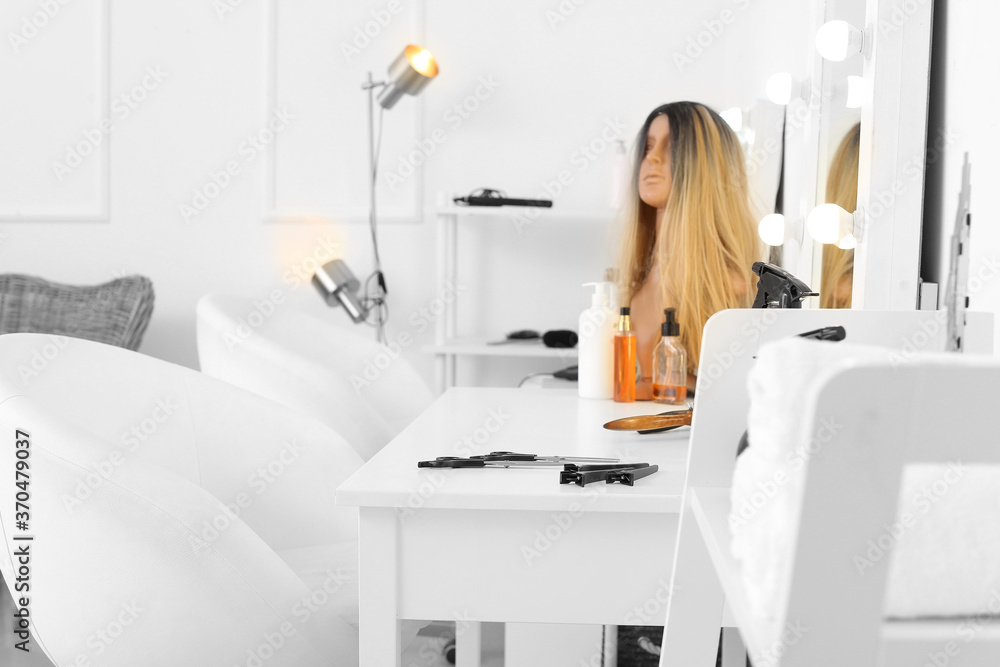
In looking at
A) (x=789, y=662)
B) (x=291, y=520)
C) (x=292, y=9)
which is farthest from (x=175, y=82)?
(x=789, y=662)

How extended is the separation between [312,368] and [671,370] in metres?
0.73

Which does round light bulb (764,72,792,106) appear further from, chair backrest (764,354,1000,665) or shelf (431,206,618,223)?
chair backrest (764,354,1000,665)

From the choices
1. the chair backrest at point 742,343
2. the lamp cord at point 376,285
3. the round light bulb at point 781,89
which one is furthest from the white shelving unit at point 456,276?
the chair backrest at point 742,343

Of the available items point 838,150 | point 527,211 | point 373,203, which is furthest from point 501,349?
point 838,150

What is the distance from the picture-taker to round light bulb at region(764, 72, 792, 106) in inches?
69.8

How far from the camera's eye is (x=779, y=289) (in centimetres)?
115

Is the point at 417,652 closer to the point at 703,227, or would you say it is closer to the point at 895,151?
the point at 703,227

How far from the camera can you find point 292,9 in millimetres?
2859

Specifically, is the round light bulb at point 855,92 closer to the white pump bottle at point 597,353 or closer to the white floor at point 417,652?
the white pump bottle at point 597,353

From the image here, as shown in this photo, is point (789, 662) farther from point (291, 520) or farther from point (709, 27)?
point (709, 27)

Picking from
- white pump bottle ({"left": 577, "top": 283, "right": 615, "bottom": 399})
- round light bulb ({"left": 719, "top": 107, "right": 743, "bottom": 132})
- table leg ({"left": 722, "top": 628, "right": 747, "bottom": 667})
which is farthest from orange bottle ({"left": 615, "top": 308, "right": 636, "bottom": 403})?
round light bulb ({"left": 719, "top": 107, "right": 743, "bottom": 132})

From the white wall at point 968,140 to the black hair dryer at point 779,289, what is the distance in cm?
16

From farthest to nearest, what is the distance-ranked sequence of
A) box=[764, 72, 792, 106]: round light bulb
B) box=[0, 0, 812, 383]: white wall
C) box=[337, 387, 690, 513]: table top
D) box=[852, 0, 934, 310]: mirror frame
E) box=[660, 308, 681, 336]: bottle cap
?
box=[0, 0, 812, 383]: white wall
box=[764, 72, 792, 106]: round light bulb
box=[660, 308, 681, 336]: bottle cap
box=[852, 0, 934, 310]: mirror frame
box=[337, 387, 690, 513]: table top

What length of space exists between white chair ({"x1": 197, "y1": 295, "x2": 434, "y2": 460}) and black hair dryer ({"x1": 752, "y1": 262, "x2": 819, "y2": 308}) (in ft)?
2.99
